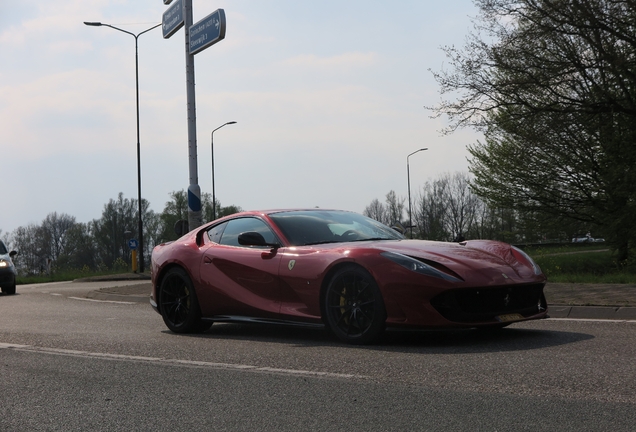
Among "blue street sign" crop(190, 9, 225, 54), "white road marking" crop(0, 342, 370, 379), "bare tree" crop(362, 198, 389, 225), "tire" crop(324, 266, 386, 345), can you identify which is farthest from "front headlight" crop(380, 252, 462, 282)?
"bare tree" crop(362, 198, 389, 225)

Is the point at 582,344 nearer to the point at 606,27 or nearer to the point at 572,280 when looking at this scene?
the point at 572,280

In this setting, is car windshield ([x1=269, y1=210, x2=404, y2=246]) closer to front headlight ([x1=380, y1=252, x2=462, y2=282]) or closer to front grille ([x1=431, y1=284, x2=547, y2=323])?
front headlight ([x1=380, y1=252, x2=462, y2=282])

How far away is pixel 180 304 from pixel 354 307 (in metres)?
2.54

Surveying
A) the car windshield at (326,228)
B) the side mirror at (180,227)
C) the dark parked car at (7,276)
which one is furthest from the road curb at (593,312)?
the dark parked car at (7,276)

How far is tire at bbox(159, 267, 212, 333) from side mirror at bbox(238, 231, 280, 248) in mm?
1165

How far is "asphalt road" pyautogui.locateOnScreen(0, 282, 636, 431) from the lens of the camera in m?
4.16

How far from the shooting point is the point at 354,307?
→ 689 cm

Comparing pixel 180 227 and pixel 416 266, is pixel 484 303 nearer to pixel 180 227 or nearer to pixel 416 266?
pixel 416 266

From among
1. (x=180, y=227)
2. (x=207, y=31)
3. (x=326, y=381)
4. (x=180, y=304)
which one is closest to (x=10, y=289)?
(x=180, y=227)

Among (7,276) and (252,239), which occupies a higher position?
(252,239)

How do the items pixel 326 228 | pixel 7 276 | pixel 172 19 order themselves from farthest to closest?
pixel 7 276
pixel 172 19
pixel 326 228

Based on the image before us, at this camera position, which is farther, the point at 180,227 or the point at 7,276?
the point at 7,276

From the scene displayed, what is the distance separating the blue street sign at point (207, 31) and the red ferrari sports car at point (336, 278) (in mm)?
7288

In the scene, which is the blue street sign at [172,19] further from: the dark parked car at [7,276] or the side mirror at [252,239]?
the side mirror at [252,239]
